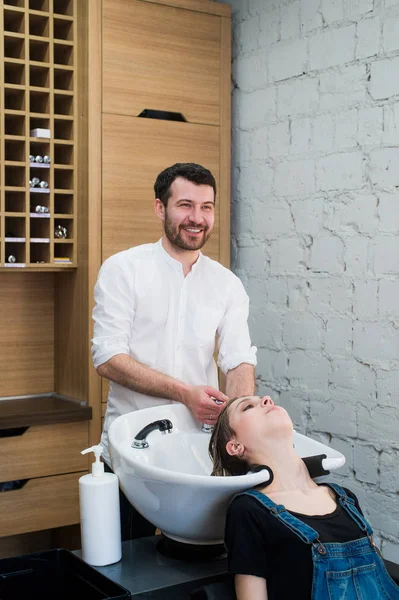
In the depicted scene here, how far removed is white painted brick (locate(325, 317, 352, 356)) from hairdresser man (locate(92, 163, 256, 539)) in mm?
470

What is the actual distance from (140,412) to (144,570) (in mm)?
449

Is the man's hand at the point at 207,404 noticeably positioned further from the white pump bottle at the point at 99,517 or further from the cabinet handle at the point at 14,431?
the cabinet handle at the point at 14,431

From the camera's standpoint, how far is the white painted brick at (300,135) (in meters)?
3.04

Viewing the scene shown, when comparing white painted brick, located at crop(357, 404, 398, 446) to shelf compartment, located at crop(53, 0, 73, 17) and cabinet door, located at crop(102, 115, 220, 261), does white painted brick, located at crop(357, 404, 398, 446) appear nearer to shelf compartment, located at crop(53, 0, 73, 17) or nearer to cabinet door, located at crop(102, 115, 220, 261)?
cabinet door, located at crop(102, 115, 220, 261)

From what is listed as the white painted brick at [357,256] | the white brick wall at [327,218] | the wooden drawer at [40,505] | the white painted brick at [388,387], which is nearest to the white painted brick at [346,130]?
the white brick wall at [327,218]

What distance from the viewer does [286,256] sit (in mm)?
3156

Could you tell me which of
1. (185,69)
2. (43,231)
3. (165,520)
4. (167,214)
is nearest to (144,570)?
(165,520)

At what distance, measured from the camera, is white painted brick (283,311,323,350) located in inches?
118

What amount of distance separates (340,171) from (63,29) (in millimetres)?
1252

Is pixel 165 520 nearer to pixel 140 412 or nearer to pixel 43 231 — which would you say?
pixel 140 412

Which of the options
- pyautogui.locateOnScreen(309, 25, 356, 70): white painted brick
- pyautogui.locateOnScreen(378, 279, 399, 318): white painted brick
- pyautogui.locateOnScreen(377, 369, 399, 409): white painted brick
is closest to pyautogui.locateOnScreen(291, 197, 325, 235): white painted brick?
pyautogui.locateOnScreen(378, 279, 399, 318): white painted brick

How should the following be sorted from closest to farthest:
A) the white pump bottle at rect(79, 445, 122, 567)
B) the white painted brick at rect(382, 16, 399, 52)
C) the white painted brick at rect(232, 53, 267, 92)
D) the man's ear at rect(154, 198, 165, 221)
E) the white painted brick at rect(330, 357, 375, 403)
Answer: the white pump bottle at rect(79, 445, 122, 567) < the man's ear at rect(154, 198, 165, 221) < the white painted brick at rect(382, 16, 399, 52) < the white painted brick at rect(330, 357, 375, 403) < the white painted brick at rect(232, 53, 267, 92)

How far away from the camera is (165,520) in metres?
1.63

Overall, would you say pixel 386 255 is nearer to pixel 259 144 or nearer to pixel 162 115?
pixel 259 144
